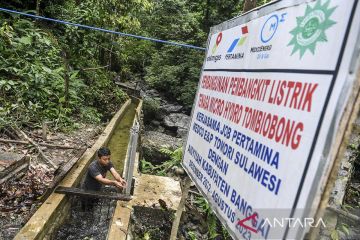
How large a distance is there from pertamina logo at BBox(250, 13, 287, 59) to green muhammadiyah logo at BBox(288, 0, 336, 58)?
193 mm

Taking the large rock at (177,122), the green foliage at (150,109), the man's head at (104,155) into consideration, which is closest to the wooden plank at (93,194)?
the man's head at (104,155)

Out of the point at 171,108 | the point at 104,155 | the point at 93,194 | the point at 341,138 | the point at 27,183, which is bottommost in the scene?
the point at 27,183

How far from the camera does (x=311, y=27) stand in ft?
5.12

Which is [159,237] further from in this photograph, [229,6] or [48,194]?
[229,6]

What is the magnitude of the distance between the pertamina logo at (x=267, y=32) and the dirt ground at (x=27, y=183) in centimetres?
368

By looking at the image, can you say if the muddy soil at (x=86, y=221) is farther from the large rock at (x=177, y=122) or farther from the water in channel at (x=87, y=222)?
the large rock at (x=177, y=122)

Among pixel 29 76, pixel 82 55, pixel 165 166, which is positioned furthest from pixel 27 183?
pixel 82 55

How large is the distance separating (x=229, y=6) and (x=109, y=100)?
8450mm

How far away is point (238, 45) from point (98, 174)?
12.6 feet

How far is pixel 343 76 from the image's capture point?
1.32m

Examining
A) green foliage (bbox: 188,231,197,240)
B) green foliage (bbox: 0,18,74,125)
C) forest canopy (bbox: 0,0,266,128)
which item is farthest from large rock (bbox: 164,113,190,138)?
green foliage (bbox: 188,231,197,240)

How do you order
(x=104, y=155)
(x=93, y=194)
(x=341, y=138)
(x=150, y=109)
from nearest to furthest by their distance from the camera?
(x=341, y=138) → (x=93, y=194) → (x=104, y=155) → (x=150, y=109)

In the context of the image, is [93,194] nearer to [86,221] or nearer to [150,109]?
[86,221]

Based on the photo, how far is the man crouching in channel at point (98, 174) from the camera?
5.38 m
